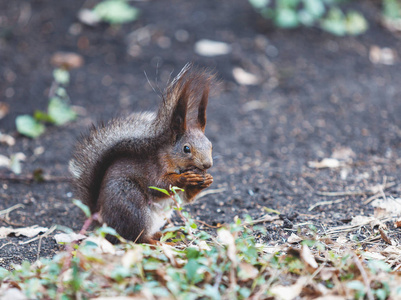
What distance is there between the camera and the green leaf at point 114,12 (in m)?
6.11

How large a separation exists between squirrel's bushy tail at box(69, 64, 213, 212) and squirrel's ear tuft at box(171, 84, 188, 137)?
0.08 feet

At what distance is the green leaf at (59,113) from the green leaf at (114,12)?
1581 millimetres

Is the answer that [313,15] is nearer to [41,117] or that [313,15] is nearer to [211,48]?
[211,48]

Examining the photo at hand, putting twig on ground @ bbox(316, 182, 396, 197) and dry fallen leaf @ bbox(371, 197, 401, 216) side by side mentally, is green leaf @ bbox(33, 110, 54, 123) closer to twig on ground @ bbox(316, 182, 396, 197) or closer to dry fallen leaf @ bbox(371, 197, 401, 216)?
twig on ground @ bbox(316, 182, 396, 197)

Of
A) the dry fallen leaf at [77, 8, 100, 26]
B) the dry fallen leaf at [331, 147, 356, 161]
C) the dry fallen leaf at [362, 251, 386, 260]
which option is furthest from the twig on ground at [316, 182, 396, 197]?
the dry fallen leaf at [77, 8, 100, 26]

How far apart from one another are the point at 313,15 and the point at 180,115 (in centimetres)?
392

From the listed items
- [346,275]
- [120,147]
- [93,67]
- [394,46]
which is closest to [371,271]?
[346,275]

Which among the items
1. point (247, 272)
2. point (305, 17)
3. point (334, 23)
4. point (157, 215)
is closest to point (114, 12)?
point (305, 17)

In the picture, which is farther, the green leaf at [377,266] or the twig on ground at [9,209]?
the twig on ground at [9,209]

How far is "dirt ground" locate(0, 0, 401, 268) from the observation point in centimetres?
351

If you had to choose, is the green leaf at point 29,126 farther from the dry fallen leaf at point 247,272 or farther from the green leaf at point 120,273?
the dry fallen leaf at point 247,272

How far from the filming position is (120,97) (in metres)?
5.33

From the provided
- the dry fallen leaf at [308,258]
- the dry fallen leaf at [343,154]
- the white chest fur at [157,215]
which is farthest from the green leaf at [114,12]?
the dry fallen leaf at [308,258]

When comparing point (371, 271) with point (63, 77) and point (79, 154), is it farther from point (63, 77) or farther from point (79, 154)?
point (63, 77)
